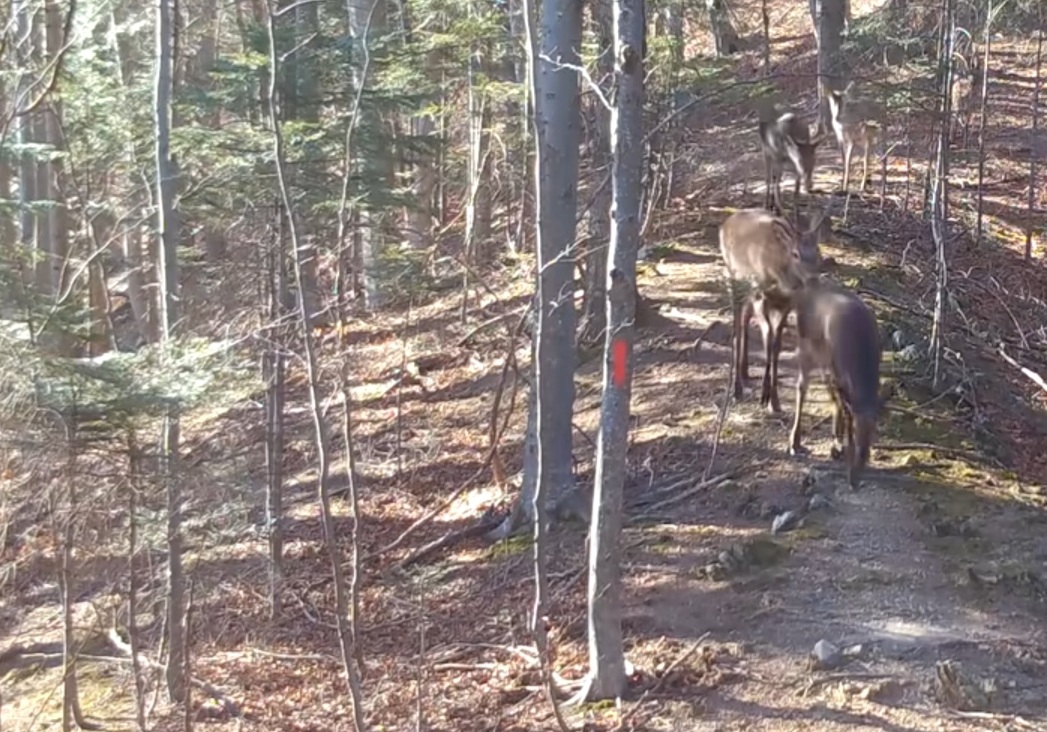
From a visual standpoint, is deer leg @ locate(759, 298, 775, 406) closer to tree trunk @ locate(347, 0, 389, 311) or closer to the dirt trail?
the dirt trail

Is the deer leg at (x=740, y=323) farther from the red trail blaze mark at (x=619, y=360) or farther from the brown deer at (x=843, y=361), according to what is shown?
the red trail blaze mark at (x=619, y=360)

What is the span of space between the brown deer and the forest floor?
0.27 meters

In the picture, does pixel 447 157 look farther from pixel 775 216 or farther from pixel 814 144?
pixel 775 216

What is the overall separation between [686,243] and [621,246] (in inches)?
384

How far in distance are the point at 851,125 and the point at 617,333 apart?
12237 mm

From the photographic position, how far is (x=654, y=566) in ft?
31.3

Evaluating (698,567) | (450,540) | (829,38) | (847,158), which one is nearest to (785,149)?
(847,158)

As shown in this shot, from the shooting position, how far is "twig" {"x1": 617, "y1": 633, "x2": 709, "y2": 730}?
A: 25.3ft

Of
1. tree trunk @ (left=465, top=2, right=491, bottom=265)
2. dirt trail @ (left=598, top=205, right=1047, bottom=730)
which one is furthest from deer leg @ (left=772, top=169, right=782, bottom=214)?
dirt trail @ (left=598, top=205, right=1047, bottom=730)

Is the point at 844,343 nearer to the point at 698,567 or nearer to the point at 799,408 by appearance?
the point at 799,408

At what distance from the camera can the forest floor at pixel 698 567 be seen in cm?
781

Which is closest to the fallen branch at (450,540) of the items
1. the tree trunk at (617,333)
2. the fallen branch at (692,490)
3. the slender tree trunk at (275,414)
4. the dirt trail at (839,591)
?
the slender tree trunk at (275,414)

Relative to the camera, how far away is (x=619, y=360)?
24.0ft

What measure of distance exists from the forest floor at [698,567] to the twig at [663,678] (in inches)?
1.1
